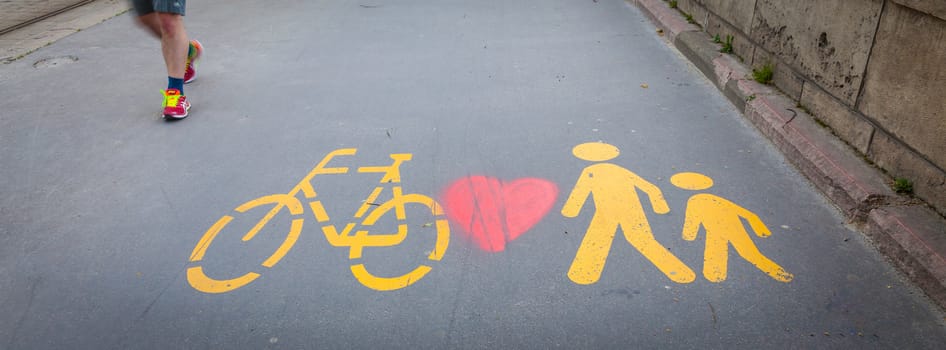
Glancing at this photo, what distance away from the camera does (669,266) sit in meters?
2.84

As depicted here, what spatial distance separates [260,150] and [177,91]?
111cm

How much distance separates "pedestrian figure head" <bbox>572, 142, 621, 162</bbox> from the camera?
393 cm

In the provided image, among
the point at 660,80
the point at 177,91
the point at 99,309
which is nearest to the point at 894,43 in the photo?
the point at 660,80

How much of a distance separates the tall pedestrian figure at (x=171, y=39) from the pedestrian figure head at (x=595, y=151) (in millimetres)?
3017

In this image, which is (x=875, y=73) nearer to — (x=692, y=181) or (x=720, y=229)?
(x=692, y=181)

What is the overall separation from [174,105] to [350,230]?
2.33 meters

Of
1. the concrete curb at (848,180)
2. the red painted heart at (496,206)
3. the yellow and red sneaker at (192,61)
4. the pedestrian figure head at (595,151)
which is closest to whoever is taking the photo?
the concrete curb at (848,180)

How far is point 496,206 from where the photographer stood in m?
3.38

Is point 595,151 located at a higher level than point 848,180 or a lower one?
lower

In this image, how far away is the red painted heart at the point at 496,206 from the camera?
10.3 ft

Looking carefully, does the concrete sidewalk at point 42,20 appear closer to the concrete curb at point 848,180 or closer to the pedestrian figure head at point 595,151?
the pedestrian figure head at point 595,151

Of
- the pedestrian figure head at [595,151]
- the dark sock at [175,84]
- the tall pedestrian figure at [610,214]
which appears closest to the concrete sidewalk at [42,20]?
the dark sock at [175,84]

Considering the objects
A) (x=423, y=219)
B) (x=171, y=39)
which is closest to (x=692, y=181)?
(x=423, y=219)

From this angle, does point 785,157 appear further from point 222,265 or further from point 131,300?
point 131,300
